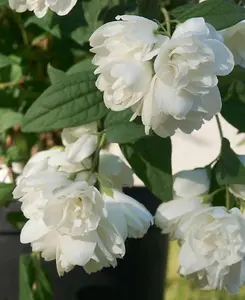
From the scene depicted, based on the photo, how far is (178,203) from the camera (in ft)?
1.82

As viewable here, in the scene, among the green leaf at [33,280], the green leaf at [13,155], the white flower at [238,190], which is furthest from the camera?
the green leaf at [13,155]

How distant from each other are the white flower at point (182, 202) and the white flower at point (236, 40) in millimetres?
116

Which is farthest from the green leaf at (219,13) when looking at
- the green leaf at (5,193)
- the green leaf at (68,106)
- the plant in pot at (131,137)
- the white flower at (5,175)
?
the white flower at (5,175)

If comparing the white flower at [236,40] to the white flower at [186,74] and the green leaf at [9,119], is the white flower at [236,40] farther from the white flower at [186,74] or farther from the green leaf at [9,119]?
the green leaf at [9,119]

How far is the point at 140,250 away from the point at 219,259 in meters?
0.31

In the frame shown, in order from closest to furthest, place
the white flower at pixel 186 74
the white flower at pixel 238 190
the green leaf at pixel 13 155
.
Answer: the white flower at pixel 186 74 < the white flower at pixel 238 190 < the green leaf at pixel 13 155

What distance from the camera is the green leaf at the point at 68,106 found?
0.54m

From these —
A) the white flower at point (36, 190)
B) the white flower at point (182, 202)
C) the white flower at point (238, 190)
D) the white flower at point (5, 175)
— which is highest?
the white flower at point (36, 190)

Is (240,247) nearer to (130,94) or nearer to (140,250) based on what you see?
(130,94)

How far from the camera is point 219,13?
509mm

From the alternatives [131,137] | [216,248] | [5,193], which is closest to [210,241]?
[216,248]

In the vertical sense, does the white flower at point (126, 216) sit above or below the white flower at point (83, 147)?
below

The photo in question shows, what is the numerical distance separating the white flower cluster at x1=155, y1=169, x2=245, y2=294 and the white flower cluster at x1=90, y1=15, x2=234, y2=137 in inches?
4.1

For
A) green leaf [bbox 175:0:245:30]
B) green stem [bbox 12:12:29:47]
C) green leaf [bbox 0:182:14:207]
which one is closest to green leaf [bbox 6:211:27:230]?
green leaf [bbox 0:182:14:207]
